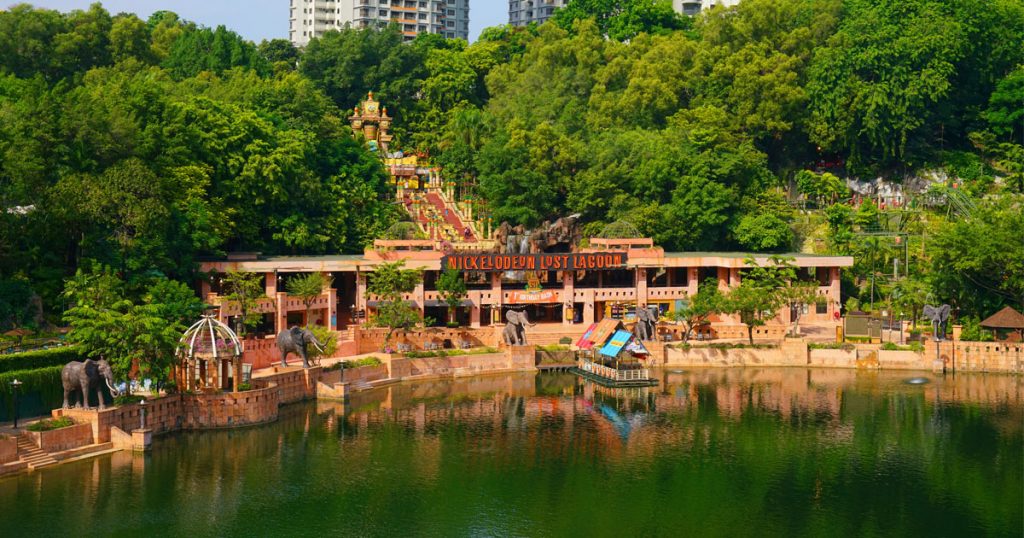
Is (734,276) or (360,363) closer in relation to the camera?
(360,363)

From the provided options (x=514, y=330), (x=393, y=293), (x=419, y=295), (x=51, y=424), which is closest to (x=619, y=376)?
(x=514, y=330)

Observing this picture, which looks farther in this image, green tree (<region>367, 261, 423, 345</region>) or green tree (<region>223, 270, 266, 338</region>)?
green tree (<region>367, 261, 423, 345</region>)

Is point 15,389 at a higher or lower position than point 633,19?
lower

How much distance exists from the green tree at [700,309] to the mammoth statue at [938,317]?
48.0ft

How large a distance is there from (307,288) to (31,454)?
34.2 m

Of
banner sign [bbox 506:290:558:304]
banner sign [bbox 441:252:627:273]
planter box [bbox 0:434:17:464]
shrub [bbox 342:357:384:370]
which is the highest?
banner sign [bbox 441:252:627:273]

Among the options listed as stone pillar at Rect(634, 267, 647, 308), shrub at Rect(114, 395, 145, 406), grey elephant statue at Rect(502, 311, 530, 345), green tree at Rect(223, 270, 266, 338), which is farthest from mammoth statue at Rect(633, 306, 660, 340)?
shrub at Rect(114, 395, 145, 406)

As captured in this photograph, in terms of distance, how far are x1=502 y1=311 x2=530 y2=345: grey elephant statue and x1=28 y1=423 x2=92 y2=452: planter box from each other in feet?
113

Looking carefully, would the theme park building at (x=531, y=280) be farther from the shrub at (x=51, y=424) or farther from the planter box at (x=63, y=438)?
the planter box at (x=63, y=438)

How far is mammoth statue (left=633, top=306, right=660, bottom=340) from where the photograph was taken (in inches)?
3745

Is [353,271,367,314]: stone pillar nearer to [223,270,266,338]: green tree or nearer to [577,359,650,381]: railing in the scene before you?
[223,270,266,338]: green tree

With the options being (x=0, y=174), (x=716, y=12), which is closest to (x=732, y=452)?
(x=0, y=174)

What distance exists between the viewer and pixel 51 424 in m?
66.1

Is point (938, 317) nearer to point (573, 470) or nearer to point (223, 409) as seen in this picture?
point (573, 470)
